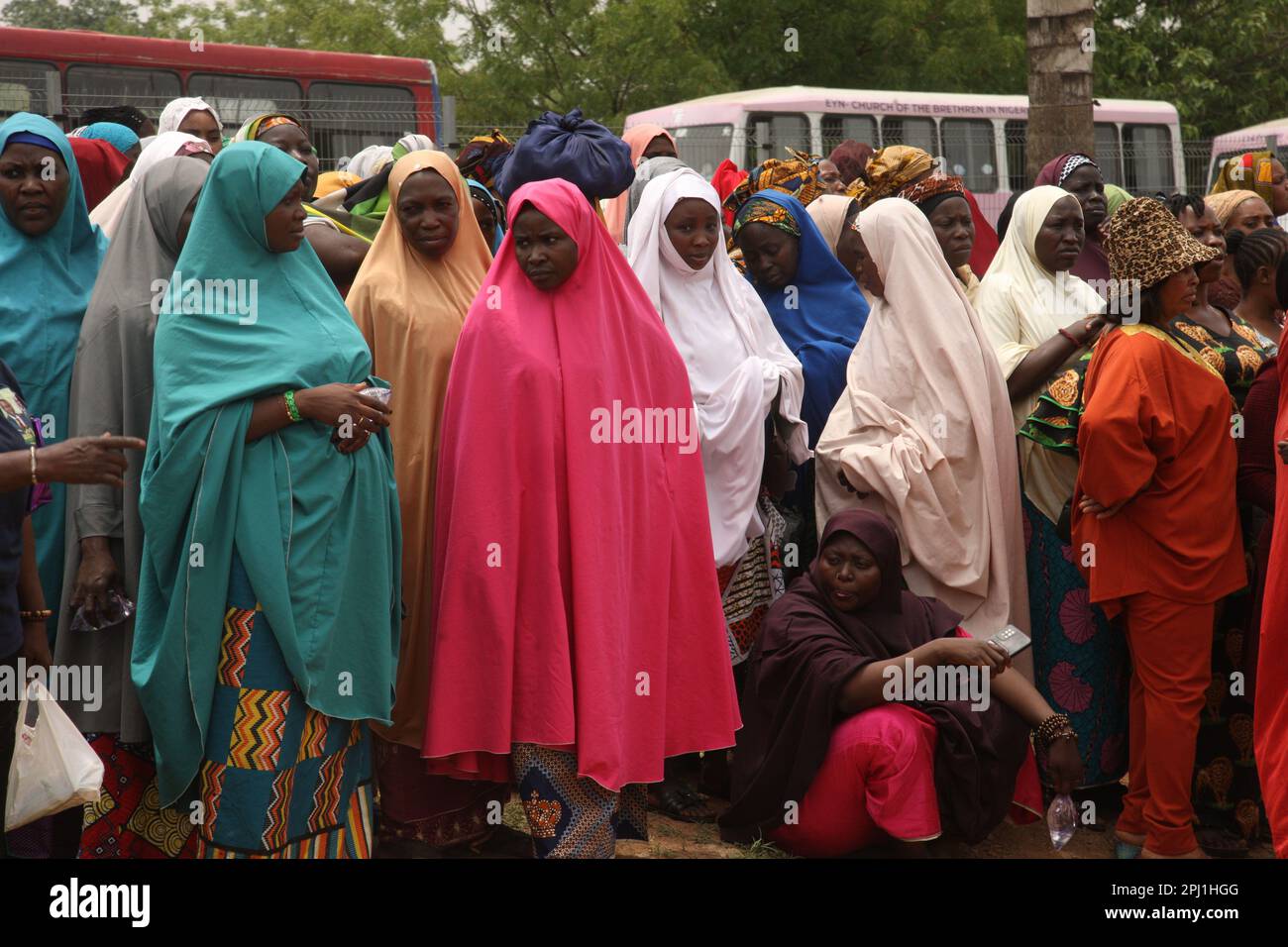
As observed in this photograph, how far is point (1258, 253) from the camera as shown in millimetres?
5223

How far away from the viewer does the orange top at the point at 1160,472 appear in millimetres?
4543

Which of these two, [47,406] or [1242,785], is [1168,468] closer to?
[1242,785]

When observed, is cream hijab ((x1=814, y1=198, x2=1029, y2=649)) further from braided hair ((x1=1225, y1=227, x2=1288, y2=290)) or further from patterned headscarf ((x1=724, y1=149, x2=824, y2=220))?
patterned headscarf ((x1=724, y1=149, x2=824, y2=220))

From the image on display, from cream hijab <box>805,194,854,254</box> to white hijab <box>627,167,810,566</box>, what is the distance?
113 cm

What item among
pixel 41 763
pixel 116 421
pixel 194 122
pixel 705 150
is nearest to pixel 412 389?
pixel 116 421

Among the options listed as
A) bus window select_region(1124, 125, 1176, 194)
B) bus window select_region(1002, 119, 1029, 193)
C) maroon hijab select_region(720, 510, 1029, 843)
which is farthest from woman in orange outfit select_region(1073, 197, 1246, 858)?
bus window select_region(1124, 125, 1176, 194)

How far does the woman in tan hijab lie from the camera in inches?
168

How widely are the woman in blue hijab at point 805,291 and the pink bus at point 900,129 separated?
949 centimetres

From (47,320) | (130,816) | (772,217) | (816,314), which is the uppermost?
(772,217)

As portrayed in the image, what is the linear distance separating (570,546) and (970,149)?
14.2 meters

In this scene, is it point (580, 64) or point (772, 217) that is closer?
point (772, 217)

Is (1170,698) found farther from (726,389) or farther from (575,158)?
(575,158)

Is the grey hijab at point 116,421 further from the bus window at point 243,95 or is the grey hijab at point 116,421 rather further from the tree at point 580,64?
the tree at point 580,64
